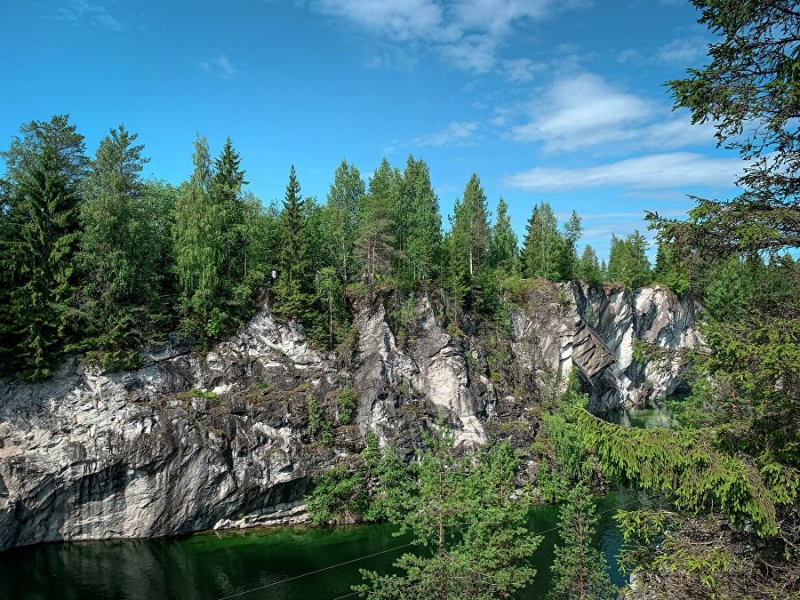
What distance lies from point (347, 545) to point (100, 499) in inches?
608

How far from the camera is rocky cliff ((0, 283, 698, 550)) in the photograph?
29.0 metres

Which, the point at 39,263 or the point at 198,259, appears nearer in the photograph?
the point at 39,263

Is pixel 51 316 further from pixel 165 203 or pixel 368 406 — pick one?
pixel 368 406

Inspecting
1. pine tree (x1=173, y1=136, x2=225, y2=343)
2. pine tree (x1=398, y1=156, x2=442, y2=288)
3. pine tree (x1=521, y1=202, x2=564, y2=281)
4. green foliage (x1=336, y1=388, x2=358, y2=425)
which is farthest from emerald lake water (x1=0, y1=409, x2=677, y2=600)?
pine tree (x1=521, y1=202, x2=564, y2=281)

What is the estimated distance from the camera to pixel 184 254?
35.4 meters

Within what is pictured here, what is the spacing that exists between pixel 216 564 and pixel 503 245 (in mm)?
47620

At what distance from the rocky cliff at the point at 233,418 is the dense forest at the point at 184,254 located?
200cm

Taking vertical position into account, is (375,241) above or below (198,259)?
above

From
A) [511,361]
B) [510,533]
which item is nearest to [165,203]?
[511,361]

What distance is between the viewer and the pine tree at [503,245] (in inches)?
2329

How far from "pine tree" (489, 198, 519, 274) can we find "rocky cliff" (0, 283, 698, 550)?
14019 millimetres

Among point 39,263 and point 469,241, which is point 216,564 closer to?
point 39,263

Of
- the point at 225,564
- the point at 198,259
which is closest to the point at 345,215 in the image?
the point at 198,259

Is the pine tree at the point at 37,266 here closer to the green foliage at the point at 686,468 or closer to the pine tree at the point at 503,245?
the green foliage at the point at 686,468
